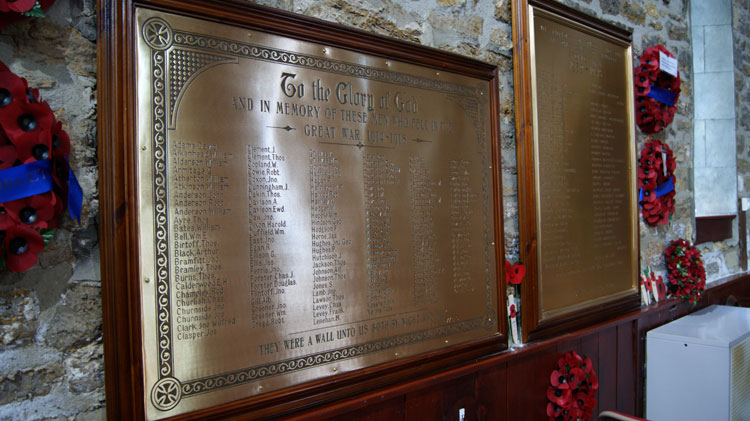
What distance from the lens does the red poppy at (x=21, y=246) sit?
0.82m

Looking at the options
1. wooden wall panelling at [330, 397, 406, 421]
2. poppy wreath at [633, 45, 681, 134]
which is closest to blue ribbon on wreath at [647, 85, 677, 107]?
poppy wreath at [633, 45, 681, 134]

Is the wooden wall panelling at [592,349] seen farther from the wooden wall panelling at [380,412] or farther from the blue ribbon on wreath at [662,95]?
the blue ribbon on wreath at [662,95]

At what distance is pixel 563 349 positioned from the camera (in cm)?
191

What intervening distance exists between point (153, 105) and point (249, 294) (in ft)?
1.58

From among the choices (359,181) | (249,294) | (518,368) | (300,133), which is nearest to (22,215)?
(249,294)

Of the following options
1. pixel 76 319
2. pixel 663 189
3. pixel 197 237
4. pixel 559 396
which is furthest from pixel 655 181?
pixel 76 319

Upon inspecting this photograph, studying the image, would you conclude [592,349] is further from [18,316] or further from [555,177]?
[18,316]

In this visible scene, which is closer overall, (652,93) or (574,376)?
(574,376)

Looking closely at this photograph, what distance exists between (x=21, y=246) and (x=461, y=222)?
1.18 m

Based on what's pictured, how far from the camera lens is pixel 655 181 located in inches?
95.0

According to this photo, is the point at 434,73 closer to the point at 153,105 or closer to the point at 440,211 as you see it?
the point at 440,211

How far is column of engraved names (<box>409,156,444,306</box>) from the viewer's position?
4.72 ft

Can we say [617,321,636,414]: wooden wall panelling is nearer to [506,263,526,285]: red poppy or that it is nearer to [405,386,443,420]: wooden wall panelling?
[506,263,526,285]: red poppy

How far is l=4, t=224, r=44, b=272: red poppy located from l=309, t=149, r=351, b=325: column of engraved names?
59cm
